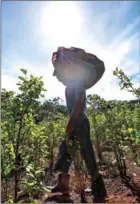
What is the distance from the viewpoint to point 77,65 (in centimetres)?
291

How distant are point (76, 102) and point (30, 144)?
2.34 ft

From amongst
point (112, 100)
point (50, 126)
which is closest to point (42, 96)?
point (112, 100)

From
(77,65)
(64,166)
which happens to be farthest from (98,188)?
(77,65)

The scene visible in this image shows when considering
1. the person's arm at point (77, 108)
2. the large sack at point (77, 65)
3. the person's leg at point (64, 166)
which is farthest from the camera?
the person's leg at point (64, 166)

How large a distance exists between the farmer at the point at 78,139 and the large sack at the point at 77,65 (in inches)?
3.7

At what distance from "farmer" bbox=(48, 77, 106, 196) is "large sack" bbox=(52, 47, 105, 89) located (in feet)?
0.31

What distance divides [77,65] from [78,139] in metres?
0.76

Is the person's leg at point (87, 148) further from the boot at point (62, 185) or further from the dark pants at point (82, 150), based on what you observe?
the boot at point (62, 185)

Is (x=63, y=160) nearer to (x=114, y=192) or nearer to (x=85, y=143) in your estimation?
(x=85, y=143)

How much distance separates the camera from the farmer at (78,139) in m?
3.04

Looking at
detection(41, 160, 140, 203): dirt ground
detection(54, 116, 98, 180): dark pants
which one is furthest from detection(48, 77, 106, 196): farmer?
detection(41, 160, 140, 203): dirt ground

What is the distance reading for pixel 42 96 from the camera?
252 centimetres

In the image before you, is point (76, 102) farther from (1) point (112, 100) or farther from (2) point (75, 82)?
(1) point (112, 100)

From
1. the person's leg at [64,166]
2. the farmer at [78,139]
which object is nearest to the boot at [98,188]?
the farmer at [78,139]
